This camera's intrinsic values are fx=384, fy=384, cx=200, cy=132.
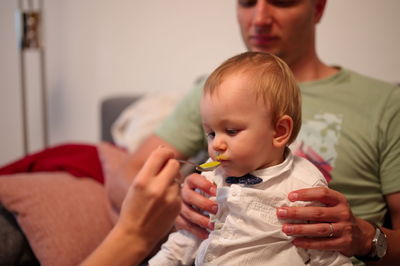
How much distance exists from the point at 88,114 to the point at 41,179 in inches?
55.4

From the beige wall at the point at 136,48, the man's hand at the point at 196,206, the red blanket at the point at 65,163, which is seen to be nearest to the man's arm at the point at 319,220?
the man's hand at the point at 196,206

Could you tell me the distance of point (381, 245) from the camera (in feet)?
Answer: 2.78

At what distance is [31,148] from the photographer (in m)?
2.92

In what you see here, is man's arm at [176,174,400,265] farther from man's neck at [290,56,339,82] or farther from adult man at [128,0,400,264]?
man's neck at [290,56,339,82]

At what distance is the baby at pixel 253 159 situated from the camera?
68 centimetres

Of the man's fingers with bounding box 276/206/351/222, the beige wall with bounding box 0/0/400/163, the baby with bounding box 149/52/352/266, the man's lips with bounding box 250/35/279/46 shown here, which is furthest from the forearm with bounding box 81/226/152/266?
the beige wall with bounding box 0/0/400/163

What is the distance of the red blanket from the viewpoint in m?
1.44

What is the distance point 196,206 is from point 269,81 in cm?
31

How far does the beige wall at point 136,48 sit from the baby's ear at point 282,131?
0.98m

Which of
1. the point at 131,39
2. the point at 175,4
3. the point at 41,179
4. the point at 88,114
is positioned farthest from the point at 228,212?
the point at 88,114

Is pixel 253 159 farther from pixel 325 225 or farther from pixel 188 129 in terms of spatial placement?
pixel 188 129

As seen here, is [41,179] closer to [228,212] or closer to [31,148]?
[228,212]

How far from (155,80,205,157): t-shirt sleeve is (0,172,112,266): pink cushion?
0.32 meters

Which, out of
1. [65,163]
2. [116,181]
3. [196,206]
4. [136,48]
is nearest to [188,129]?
[116,181]
